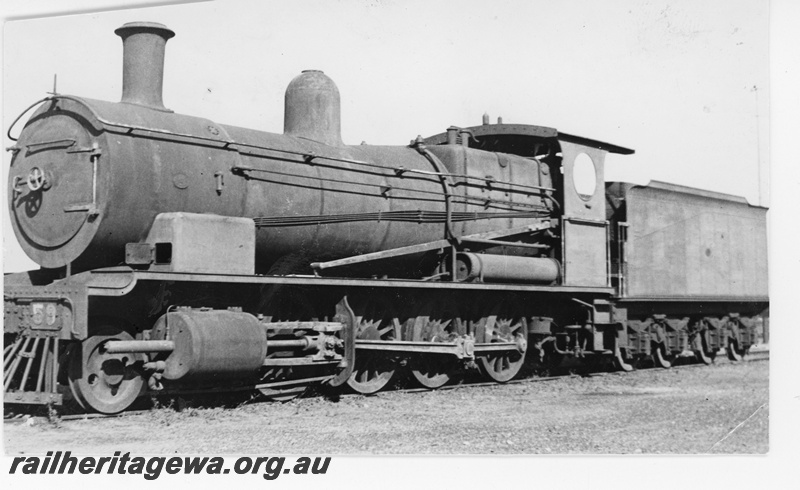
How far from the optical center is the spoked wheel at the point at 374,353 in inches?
414

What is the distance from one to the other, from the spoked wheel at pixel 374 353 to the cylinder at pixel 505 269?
1.13 meters

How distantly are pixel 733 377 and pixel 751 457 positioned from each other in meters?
6.38

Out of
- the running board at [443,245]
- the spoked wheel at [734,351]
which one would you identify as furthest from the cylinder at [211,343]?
the spoked wheel at [734,351]

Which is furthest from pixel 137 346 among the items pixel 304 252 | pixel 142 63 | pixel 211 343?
pixel 142 63

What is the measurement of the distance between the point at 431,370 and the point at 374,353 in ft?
4.00

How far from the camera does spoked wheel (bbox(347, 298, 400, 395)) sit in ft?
34.5

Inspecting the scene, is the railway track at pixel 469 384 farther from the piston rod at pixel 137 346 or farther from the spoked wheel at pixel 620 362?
the piston rod at pixel 137 346

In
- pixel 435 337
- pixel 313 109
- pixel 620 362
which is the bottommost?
pixel 620 362

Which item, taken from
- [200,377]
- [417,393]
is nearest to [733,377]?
[417,393]

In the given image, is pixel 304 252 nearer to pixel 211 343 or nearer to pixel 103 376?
pixel 211 343

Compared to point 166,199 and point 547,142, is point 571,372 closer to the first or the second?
point 547,142

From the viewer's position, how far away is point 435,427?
866 centimetres

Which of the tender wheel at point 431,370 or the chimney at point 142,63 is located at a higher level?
the chimney at point 142,63

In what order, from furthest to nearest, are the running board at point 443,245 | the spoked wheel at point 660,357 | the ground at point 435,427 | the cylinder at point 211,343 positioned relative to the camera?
the spoked wheel at point 660,357 < the running board at point 443,245 < the cylinder at point 211,343 < the ground at point 435,427
